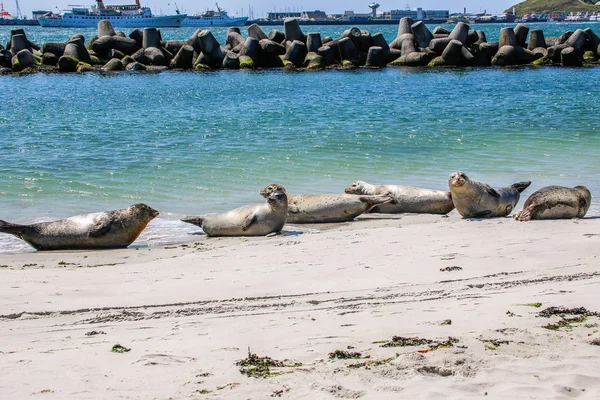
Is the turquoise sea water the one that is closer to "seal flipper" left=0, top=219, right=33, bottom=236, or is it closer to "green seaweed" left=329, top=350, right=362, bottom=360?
"seal flipper" left=0, top=219, right=33, bottom=236

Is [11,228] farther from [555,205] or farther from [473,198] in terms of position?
[555,205]

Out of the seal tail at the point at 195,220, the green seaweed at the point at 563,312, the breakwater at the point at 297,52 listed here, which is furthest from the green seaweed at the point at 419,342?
the breakwater at the point at 297,52

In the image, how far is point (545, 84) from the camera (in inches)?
1085

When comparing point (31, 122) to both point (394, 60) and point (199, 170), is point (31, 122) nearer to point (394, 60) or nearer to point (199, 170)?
point (199, 170)

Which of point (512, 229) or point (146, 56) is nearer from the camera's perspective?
point (512, 229)

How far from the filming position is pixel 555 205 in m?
8.76

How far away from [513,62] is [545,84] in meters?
8.19

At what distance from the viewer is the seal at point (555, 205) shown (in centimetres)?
869

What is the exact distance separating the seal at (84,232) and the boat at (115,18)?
287 feet

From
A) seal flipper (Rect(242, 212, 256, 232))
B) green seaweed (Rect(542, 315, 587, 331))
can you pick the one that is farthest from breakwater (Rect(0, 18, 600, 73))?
green seaweed (Rect(542, 315, 587, 331))

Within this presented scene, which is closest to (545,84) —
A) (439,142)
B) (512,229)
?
(439,142)

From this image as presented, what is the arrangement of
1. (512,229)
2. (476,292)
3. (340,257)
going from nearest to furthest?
(476,292) → (340,257) → (512,229)

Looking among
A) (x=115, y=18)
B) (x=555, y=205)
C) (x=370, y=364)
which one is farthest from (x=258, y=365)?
(x=115, y=18)

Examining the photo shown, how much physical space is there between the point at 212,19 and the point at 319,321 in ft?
362
